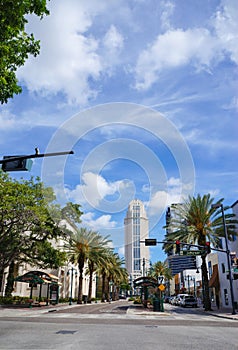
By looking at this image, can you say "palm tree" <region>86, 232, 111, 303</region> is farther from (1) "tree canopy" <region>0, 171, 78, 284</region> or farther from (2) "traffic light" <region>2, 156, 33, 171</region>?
(2) "traffic light" <region>2, 156, 33, 171</region>

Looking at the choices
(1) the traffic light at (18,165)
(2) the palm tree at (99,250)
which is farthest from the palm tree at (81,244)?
(1) the traffic light at (18,165)

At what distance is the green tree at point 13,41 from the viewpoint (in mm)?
10031

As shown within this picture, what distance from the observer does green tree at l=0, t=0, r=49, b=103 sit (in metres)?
10.0

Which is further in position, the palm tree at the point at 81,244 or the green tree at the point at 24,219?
the palm tree at the point at 81,244

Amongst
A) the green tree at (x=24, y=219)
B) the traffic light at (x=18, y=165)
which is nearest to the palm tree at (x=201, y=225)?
the green tree at (x=24, y=219)

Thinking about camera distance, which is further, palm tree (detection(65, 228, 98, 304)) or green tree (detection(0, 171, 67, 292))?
palm tree (detection(65, 228, 98, 304))

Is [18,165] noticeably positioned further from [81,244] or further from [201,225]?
[81,244]

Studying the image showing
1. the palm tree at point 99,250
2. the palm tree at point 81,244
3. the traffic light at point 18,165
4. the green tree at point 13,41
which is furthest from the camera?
the palm tree at point 99,250

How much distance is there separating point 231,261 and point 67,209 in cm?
2544

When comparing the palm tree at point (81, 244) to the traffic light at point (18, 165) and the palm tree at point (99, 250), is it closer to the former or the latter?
the palm tree at point (99, 250)

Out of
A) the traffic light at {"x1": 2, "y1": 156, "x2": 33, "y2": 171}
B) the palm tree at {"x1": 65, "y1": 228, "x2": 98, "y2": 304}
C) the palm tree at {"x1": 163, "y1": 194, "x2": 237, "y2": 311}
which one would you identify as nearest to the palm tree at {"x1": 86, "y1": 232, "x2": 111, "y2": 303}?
the palm tree at {"x1": 65, "y1": 228, "x2": 98, "y2": 304}

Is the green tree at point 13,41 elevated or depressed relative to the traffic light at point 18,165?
elevated

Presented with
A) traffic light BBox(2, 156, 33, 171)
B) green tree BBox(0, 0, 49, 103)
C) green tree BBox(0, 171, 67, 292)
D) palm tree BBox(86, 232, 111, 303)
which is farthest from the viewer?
palm tree BBox(86, 232, 111, 303)

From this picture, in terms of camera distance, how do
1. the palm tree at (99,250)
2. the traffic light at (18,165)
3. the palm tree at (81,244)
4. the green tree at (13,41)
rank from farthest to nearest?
the palm tree at (99,250) → the palm tree at (81,244) → the traffic light at (18,165) → the green tree at (13,41)
